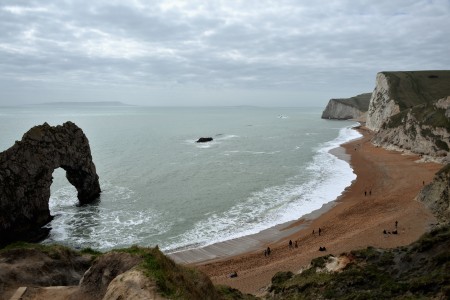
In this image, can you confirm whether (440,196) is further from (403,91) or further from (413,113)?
(403,91)

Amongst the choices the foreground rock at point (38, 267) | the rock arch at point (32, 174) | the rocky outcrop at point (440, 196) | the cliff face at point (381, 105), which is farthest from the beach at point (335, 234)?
the cliff face at point (381, 105)

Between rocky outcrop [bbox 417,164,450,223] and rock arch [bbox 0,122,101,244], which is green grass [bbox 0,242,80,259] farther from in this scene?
rocky outcrop [bbox 417,164,450,223]

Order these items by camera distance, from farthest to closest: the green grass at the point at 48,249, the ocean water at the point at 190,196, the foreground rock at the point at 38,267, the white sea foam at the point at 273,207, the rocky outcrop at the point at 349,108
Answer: the rocky outcrop at the point at 349,108 → the ocean water at the point at 190,196 → the white sea foam at the point at 273,207 → the green grass at the point at 48,249 → the foreground rock at the point at 38,267

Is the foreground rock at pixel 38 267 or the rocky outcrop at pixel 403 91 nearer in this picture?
the foreground rock at pixel 38 267

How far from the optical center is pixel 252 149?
83.6 m

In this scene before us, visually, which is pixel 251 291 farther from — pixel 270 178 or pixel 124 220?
pixel 270 178

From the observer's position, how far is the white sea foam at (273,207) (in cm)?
3231

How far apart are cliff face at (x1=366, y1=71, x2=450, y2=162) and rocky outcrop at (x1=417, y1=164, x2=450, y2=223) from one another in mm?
25991

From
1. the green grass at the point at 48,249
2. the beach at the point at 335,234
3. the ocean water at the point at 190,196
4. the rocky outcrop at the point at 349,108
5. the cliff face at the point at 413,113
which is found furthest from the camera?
the rocky outcrop at the point at 349,108

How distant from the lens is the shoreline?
2803 centimetres

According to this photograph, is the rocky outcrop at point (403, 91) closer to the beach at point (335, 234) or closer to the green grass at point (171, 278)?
the beach at point (335, 234)

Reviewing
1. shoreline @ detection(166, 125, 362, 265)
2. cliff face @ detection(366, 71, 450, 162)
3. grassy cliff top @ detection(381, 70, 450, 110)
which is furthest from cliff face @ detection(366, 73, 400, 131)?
shoreline @ detection(166, 125, 362, 265)

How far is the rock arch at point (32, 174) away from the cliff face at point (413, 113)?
182 feet

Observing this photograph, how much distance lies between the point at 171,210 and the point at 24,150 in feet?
51.6
